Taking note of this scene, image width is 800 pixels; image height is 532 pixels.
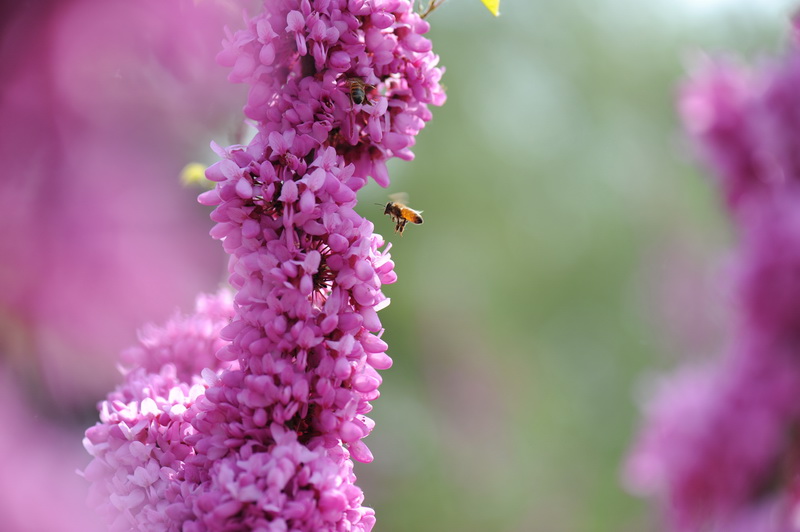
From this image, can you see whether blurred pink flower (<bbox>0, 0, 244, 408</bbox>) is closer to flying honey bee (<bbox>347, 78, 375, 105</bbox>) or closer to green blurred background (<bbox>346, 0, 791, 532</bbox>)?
flying honey bee (<bbox>347, 78, 375, 105</bbox>)

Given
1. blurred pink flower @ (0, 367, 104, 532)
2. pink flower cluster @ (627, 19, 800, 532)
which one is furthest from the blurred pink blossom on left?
pink flower cluster @ (627, 19, 800, 532)

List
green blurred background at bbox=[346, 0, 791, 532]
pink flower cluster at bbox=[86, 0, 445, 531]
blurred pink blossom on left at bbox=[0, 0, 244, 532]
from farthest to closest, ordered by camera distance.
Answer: green blurred background at bbox=[346, 0, 791, 532] → blurred pink blossom on left at bbox=[0, 0, 244, 532] → pink flower cluster at bbox=[86, 0, 445, 531]

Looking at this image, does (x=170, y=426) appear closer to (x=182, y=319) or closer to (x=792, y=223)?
(x=182, y=319)

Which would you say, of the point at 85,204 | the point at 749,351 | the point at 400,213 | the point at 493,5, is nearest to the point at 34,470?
the point at 85,204

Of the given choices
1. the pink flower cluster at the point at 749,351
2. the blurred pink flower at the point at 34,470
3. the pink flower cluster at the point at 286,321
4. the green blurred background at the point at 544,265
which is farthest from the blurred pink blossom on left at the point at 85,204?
the green blurred background at the point at 544,265

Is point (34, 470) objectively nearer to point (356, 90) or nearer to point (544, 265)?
point (356, 90)

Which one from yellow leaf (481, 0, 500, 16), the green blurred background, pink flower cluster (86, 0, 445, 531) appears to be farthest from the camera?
the green blurred background

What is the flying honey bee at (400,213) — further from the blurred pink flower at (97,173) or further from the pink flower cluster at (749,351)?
the pink flower cluster at (749,351)
